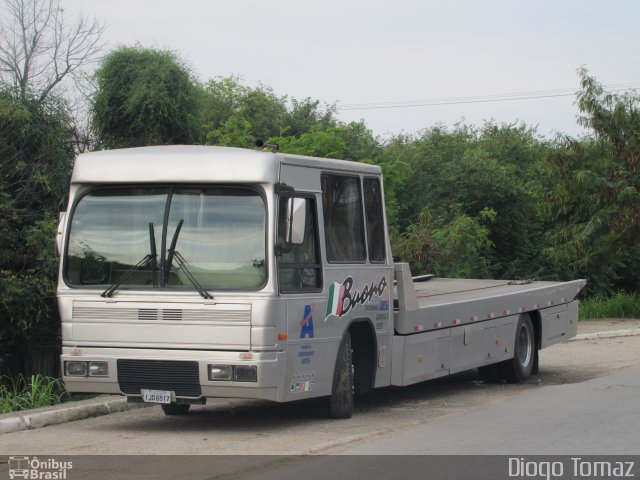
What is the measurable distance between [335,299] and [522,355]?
553 cm

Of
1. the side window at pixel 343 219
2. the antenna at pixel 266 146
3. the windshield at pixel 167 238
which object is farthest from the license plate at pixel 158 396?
the antenna at pixel 266 146

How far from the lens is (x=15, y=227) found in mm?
20219

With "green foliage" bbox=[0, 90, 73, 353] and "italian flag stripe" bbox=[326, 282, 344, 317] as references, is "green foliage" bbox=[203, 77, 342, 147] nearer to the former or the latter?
"green foliage" bbox=[0, 90, 73, 353]

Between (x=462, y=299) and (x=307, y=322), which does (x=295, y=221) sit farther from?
(x=462, y=299)

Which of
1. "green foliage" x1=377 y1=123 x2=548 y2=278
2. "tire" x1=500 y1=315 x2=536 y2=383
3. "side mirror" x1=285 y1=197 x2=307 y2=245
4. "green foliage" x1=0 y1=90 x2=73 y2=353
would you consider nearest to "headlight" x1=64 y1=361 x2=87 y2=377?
"side mirror" x1=285 y1=197 x2=307 y2=245

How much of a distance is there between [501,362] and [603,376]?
5.19ft

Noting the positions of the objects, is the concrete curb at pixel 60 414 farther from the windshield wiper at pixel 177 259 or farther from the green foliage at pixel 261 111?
the green foliage at pixel 261 111

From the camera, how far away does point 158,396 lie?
1049cm

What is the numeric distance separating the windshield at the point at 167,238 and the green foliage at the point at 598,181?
17675 millimetres

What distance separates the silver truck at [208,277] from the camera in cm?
1032

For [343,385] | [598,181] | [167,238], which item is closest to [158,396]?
[167,238]

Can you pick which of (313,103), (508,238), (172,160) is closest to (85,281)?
(172,160)

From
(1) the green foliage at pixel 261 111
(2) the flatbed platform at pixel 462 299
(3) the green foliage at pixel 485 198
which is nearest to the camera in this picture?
(2) the flatbed platform at pixel 462 299
